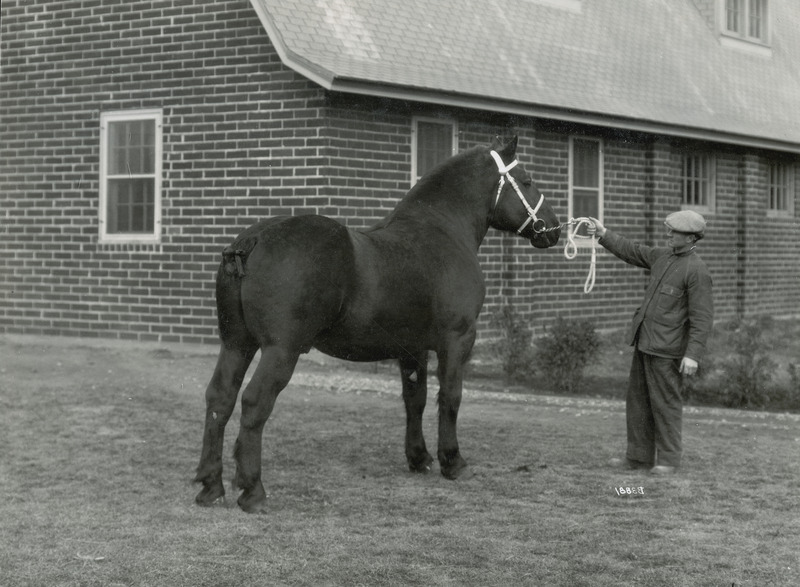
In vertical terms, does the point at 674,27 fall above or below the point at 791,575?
above

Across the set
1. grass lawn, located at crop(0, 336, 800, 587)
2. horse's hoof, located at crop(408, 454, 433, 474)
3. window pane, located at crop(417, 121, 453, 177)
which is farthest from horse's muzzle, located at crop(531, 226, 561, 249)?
window pane, located at crop(417, 121, 453, 177)

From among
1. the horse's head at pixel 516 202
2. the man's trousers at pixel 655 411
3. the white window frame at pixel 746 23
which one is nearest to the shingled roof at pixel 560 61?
the white window frame at pixel 746 23

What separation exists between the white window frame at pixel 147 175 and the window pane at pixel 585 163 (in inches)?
249

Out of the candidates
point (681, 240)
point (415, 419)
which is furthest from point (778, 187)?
point (415, 419)

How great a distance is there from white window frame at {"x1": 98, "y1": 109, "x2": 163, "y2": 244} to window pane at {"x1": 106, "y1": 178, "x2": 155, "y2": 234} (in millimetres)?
66

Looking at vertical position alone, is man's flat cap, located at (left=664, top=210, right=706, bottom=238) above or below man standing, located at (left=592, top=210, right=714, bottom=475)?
above

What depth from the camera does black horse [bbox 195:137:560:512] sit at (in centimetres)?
665

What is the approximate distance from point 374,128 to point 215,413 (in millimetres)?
8208

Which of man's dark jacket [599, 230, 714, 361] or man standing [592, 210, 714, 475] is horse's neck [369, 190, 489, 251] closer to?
man standing [592, 210, 714, 475]

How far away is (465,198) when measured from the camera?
8.03 metres

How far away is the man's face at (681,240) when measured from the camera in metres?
8.06

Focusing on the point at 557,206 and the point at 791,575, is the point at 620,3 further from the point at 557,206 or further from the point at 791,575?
the point at 791,575

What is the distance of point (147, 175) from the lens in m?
15.4

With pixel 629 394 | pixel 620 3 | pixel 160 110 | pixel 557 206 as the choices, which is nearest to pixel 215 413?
pixel 629 394
